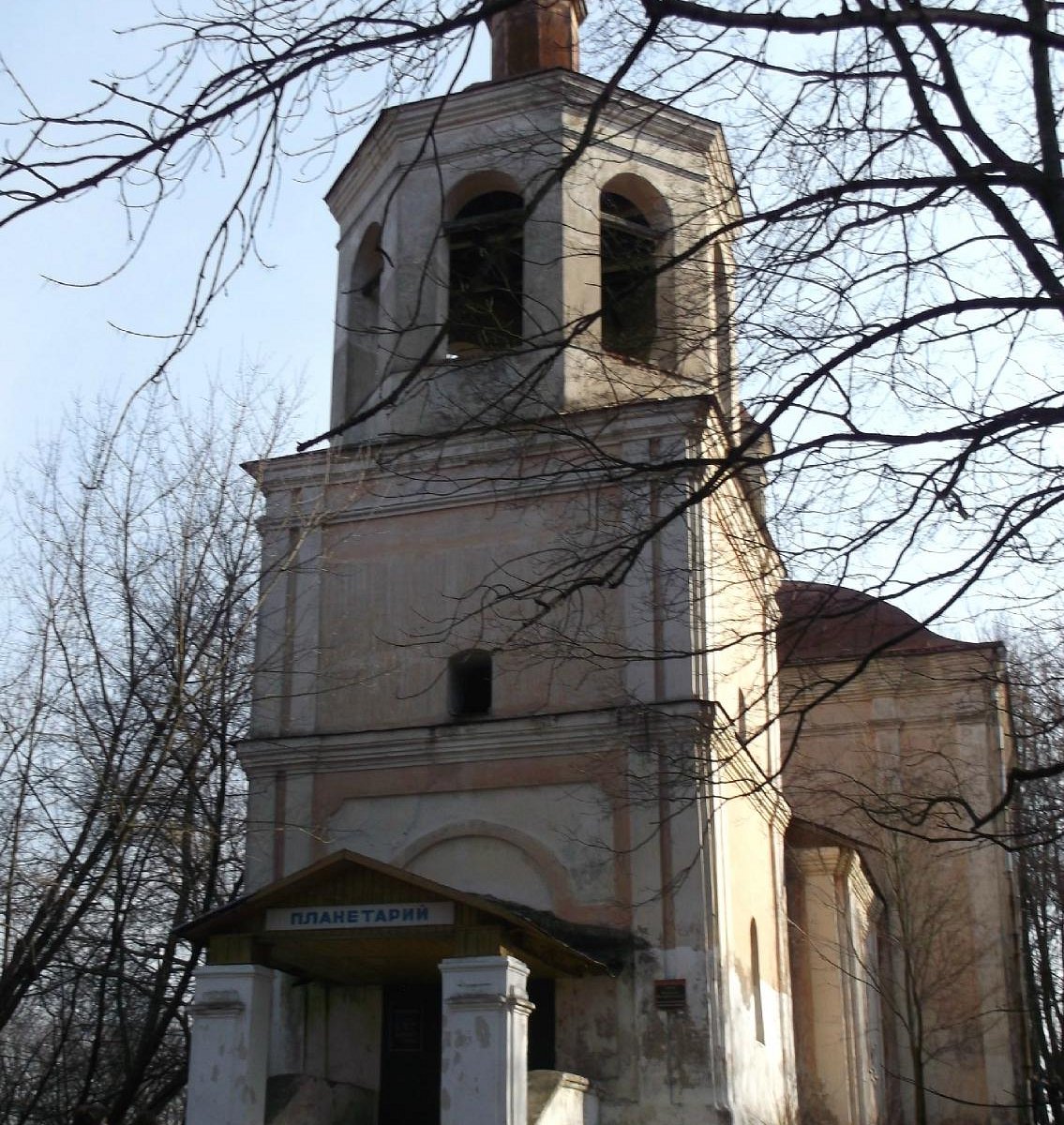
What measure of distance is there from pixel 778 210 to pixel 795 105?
482 mm

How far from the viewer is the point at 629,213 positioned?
1712 centimetres

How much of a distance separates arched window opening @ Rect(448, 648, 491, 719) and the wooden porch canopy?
3.35m

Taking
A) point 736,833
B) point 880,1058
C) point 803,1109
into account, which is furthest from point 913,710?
point 736,833

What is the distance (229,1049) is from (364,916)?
1.47m

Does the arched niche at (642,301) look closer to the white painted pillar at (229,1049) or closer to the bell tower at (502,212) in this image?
the bell tower at (502,212)

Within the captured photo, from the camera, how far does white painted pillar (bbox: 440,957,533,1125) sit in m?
11.8

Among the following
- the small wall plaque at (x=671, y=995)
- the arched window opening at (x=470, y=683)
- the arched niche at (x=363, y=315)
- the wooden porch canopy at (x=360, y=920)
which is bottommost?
the small wall plaque at (x=671, y=995)

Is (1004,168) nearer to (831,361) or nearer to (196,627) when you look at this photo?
(831,361)

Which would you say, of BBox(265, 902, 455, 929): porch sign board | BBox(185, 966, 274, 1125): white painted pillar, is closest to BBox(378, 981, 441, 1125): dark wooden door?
BBox(185, 966, 274, 1125): white painted pillar

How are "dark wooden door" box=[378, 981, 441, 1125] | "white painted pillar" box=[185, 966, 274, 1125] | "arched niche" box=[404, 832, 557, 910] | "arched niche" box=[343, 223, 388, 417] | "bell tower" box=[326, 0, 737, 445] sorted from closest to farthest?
"white painted pillar" box=[185, 966, 274, 1125]
"dark wooden door" box=[378, 981, 441, 1125]
"arched niche" box=[404, 832, 557, 910]
"bell tower" box=[326, 0, 737, 445]
"arched niche" box=[343, 223, 388, 417]

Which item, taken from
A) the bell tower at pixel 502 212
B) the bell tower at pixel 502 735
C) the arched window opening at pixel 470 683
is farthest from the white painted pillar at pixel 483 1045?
the bell tower at pixel 502 212

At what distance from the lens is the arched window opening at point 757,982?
1625cm

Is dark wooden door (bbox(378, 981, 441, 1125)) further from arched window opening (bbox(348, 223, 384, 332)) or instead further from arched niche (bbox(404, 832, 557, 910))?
arched window opening (bbox(348, 223, 384, 332))

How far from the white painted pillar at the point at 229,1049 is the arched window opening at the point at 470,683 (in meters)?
4.07
